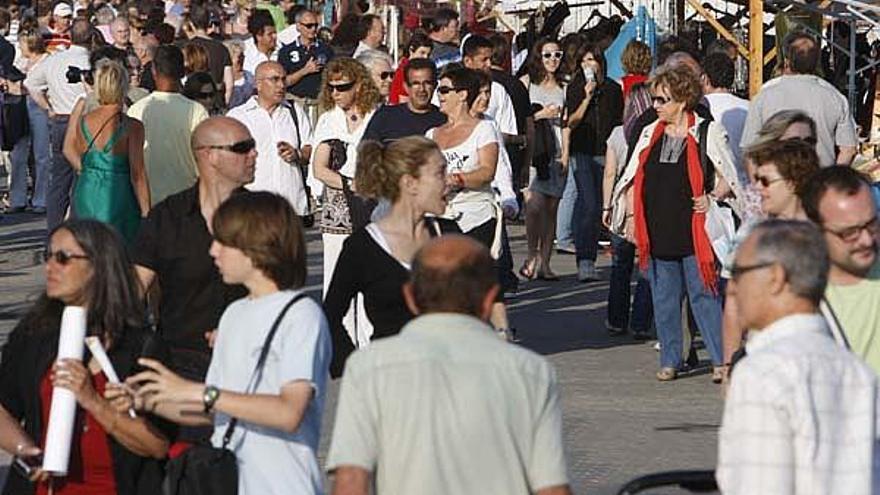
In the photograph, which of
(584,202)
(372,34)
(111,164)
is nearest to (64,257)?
(111,164)

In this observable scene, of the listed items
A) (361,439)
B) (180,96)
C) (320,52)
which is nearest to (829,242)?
(361,439)

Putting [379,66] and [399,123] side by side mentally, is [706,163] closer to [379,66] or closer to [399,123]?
[399,123]

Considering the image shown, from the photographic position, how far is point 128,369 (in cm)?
591

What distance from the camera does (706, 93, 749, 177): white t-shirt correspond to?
1330 cm

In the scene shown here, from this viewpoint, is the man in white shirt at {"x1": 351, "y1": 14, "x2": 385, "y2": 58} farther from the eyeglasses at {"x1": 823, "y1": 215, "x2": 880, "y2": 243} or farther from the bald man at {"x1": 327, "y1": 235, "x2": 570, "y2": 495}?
the bald man at {"x1": 327, "y1": 235, "x2": 570, "y2": 495}

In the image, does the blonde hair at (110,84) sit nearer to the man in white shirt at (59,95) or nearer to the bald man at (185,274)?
the bald man at (185,274)

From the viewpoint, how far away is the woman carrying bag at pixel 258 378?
5504 mm

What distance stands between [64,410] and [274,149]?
743 cm

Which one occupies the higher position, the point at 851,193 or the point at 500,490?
the point at 851,193

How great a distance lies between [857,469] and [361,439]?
110 centimetres

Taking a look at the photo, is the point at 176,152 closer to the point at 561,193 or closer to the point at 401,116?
the point at 401,116

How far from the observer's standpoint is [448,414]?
494 centimetres

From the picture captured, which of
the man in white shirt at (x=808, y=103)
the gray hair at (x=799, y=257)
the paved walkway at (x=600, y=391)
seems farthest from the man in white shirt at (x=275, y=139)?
the gray hair at (x=799, y=257)

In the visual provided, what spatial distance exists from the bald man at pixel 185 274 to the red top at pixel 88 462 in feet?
4.50
